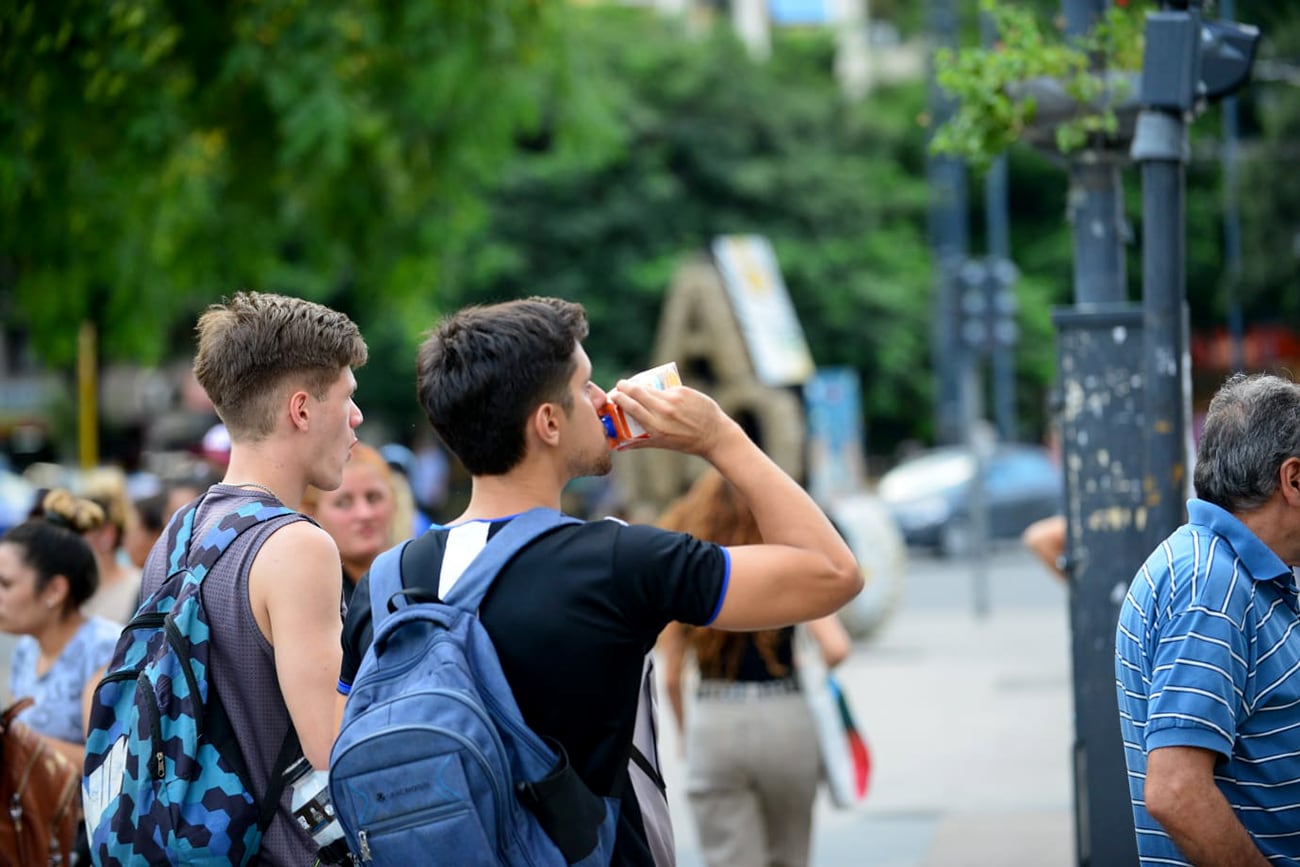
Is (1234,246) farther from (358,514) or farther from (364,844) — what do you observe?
(364,844)

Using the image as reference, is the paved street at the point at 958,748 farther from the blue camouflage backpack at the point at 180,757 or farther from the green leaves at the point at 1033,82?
the blue camouflage backpack at the point at 180,757

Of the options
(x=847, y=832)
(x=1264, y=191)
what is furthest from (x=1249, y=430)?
(x=1264, y=191)

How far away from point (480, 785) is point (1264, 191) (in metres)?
30.3

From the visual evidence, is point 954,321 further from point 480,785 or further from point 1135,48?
point 480,785

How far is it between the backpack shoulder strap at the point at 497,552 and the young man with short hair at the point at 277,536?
428mm

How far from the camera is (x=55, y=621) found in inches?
199

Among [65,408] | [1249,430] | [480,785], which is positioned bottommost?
[65,408]

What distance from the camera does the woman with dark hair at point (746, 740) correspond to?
19.2 feet

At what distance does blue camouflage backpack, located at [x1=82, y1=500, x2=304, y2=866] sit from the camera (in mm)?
3076

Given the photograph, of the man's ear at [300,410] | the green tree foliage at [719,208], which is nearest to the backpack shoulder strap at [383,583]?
the man's ear at [300,410]

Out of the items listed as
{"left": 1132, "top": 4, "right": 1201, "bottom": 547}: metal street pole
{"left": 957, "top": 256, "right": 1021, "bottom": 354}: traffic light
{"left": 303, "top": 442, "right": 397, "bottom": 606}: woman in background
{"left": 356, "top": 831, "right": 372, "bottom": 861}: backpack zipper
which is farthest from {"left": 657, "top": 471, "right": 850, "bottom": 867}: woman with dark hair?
{"left": 957, "top": 256, "right": 1021, "bottom": 354}: traffic light

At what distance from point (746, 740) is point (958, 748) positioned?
513cm

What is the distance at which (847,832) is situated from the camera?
8.61m

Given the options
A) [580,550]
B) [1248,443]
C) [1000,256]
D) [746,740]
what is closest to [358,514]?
[746,740]
